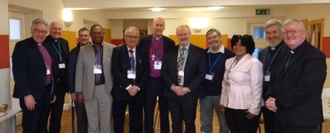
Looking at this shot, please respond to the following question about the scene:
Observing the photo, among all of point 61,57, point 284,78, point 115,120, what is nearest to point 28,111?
point 61,57

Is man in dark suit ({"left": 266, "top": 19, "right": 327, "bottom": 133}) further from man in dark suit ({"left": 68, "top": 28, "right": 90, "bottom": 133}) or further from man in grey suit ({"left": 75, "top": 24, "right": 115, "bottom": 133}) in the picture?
man in dark suit ({"left": 68, "top": 28, "right": 90, "bottom": 133})

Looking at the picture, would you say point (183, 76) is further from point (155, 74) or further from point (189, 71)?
point (155, 74)

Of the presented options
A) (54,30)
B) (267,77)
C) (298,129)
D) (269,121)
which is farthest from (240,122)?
(54,30)

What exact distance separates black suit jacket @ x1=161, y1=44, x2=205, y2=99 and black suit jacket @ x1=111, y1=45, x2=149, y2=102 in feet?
0.78

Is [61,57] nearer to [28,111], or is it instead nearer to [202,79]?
[28,111]

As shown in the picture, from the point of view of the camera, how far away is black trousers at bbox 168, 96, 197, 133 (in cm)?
310

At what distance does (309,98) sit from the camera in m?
2.08

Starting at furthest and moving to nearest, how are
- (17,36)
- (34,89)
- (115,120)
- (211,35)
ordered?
(17,36), (115,120), (211,35), (34,89)

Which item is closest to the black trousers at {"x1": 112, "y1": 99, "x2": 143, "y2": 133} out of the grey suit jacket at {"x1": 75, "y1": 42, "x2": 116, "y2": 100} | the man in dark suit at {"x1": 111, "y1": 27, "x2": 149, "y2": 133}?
the man in dark suit at {"x1": 111, "y1": 27, "x2": 149, "y2": 133}

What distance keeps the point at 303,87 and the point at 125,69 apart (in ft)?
6.01

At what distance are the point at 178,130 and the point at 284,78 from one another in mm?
1420

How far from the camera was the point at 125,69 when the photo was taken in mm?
3168

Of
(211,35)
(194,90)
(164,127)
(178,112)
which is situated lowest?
(164,127)

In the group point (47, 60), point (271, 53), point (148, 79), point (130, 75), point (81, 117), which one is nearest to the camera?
point (271, 53)
